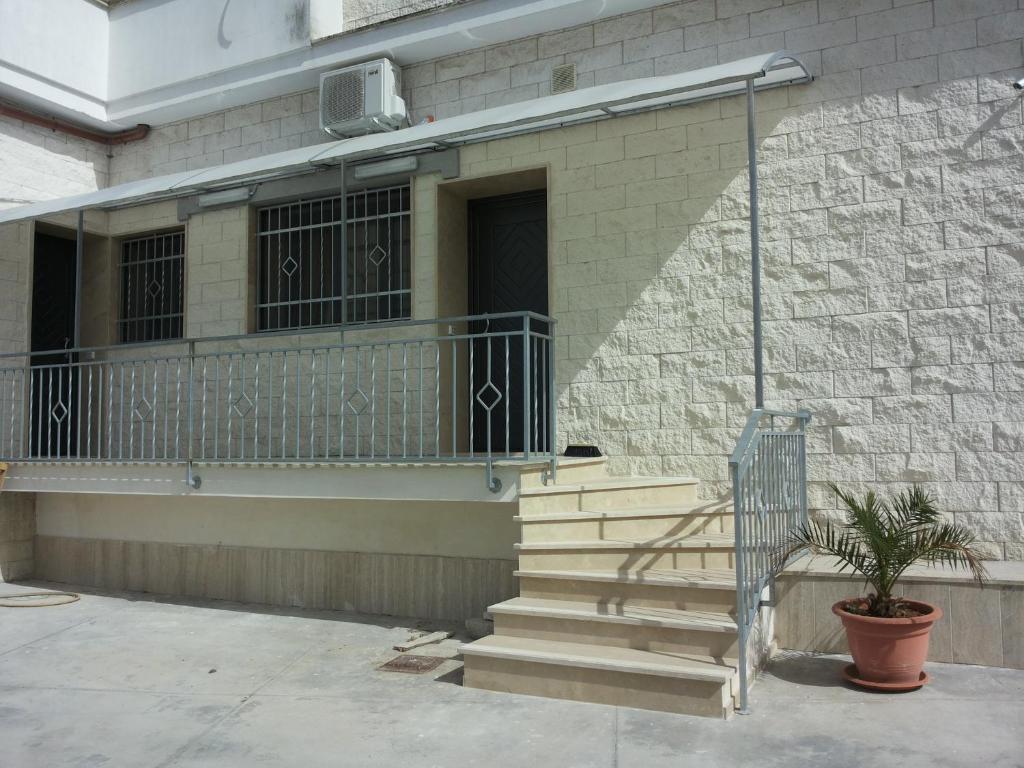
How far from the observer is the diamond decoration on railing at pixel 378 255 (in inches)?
274

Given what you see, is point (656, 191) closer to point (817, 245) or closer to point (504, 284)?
point (817, 245)

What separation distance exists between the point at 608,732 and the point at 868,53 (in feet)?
13.9

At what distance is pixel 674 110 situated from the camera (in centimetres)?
587

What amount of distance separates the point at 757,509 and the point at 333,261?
4299 millimetres

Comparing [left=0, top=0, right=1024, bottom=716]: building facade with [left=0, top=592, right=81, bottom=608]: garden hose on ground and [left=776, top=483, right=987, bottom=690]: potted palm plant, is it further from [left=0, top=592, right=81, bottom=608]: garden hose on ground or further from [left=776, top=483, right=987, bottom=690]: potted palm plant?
[left=776, top=483, right=987, bottom=690]: potted palm plant

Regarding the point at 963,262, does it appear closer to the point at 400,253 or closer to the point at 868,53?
the point at 868,53

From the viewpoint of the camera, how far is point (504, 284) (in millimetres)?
6855

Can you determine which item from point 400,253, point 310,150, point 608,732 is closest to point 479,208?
point 400,253

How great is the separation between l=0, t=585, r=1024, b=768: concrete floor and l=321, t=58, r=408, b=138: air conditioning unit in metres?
3.88

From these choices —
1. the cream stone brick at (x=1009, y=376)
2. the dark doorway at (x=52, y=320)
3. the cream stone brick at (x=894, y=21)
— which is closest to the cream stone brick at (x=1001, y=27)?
the cream stone brick at (x=894, y=21)

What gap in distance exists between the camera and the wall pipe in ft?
24.5

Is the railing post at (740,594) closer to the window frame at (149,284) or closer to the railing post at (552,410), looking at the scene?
the railing post at (552,410)

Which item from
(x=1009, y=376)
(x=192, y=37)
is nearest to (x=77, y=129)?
(x=192, y=37)

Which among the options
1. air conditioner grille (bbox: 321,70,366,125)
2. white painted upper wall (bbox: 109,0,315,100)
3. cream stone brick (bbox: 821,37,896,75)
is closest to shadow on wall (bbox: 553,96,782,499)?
cream stone brick (bbox: 821,37,896,75)
